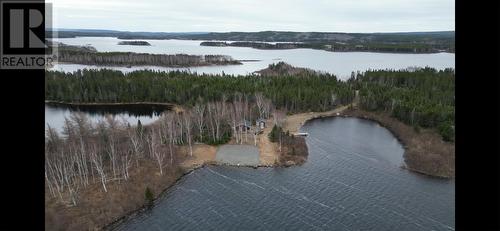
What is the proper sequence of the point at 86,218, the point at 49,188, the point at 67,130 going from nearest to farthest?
the point at 86,218, the point at 49,188, the point at 67,130

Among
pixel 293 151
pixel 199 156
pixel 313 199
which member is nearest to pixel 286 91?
pixel 293 151

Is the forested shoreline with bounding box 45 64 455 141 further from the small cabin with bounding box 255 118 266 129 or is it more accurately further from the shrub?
the shrub

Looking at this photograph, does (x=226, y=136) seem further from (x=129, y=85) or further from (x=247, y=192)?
(x=129, y=85)

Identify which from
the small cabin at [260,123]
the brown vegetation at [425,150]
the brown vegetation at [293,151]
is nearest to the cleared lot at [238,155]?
the brown vegetation at [293,151]

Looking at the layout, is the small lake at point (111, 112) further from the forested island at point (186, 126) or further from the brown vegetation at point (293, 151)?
the brown vegetation at point (293, 151)

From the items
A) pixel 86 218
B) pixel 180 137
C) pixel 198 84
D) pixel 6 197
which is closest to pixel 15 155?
pixel 6 197
